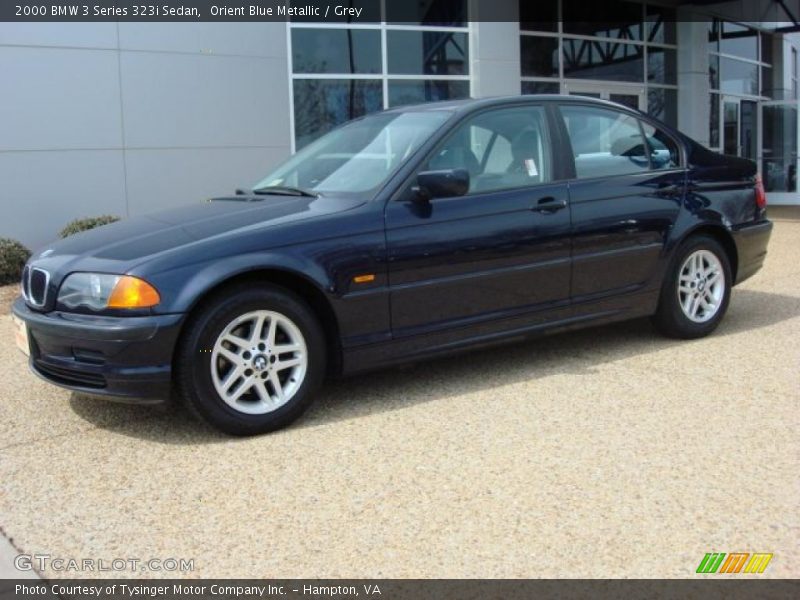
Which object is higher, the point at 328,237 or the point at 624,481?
the point at 328,237

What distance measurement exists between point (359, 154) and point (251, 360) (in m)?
1.57

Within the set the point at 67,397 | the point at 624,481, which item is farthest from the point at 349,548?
the point at 67,397

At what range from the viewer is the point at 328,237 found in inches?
177

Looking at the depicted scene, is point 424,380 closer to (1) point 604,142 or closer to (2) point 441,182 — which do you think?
(2) point 441,182

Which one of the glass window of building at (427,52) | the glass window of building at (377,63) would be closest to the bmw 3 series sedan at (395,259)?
the glass window of building at (377,63)

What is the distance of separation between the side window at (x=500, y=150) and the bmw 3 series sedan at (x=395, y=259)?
0.01 meters

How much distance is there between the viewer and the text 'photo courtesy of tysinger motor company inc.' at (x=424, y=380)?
310 cm

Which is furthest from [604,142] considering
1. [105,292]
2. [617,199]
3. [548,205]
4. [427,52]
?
[427,52]

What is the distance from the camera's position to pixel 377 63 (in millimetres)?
12750

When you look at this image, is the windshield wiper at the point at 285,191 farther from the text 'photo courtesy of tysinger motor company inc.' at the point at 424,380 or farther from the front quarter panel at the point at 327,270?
the front quarter panel at the point at 327,270

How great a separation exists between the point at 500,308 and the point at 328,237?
3.85ft

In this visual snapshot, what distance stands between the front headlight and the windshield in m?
1.34

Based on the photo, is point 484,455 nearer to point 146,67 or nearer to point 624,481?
point 624,481

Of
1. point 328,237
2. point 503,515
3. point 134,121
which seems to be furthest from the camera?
point 134,121
